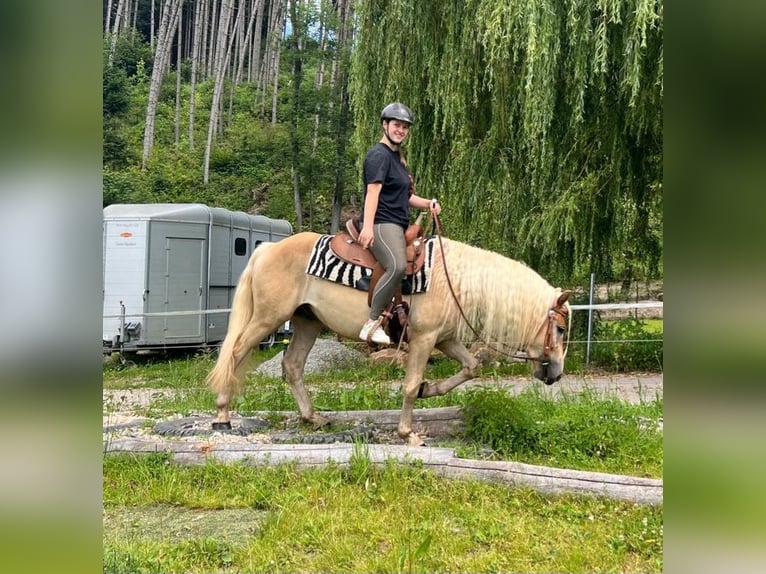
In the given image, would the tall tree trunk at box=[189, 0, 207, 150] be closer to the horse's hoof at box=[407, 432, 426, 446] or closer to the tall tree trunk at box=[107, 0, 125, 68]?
the tall tree trunk at box=[107, 0, 125, 68]

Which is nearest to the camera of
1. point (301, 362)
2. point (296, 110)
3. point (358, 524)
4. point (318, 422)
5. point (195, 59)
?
point (358, 524)

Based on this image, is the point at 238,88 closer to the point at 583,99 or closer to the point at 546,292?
the point at 583,99

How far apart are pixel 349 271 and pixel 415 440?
144 cm

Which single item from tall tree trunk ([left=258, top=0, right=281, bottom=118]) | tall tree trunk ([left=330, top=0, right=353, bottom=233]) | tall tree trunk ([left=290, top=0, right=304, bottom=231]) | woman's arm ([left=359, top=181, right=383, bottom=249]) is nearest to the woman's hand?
woman's arm ([left=359, top=181, right=383, bottom=249])

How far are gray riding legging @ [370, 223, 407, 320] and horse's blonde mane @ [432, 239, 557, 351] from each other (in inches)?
16.6

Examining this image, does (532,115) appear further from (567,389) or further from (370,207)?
(567,389)

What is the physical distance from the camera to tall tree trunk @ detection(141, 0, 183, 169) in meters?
20.8

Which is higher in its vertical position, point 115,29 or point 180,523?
point 115,29

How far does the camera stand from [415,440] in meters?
4.84

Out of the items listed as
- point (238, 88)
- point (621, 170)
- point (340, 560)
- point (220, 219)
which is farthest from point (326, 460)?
point (238, 88)

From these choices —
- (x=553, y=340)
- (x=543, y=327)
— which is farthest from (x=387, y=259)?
(x=553, y=340)

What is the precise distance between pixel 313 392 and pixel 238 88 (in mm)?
20507

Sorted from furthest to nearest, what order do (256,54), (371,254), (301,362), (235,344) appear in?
1. (256,54)
2. (301,362)
3. (235,344)
4. (371,254)

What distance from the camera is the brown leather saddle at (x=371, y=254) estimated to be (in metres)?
4.85
